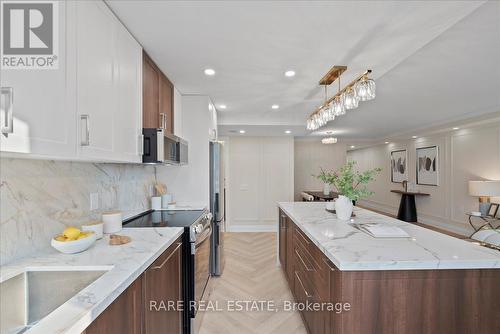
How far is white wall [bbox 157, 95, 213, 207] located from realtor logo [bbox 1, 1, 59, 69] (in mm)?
2139

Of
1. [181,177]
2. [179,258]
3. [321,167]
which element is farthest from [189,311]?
[321,167]

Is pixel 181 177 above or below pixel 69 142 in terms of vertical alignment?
below

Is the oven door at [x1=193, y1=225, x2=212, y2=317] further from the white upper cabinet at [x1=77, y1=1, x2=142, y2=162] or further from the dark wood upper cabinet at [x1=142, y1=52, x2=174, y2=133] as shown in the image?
the dark wood upper cabinet at [x1=142, y1=52, x2=174, y2=133]

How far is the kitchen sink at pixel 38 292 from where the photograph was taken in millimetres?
1065

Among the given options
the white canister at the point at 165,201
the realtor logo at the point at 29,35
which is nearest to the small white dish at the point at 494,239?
the white canister at the point at 165,201

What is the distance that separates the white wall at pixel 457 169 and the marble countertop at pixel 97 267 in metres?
6.22

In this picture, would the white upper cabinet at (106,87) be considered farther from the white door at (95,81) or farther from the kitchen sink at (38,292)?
the kitchen sink at (38,292)

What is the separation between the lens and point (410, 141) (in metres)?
7.20

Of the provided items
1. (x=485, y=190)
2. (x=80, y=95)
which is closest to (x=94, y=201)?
(x=80, y=95)

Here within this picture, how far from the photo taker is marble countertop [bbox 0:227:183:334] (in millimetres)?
771

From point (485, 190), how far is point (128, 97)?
599cm

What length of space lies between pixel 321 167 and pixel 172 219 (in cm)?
597

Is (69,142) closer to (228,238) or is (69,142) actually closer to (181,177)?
(181,177)

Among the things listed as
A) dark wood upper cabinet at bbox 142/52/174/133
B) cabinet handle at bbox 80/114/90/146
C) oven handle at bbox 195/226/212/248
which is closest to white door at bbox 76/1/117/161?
cabinet handle at bbox 80/114/90/146
